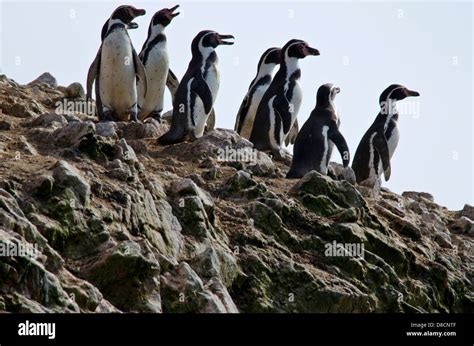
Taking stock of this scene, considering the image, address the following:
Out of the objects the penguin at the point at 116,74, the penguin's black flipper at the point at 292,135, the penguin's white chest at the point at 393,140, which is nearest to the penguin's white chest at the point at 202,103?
the penguin at the point at 116,74

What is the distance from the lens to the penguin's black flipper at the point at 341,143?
1742 cm

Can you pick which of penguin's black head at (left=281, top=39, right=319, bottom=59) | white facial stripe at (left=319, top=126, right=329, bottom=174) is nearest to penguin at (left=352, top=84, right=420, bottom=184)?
penguin's black head at (left=281, top=39, right=319, bottom=59)

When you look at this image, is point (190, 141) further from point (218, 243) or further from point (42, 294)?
point (42, 294)

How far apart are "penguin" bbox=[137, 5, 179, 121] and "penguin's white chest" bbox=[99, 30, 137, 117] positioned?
1.18 m

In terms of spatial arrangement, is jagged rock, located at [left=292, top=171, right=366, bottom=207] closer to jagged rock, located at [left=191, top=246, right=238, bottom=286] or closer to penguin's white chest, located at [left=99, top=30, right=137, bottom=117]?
jagged rock, located at [left=191, top=246, right=238, bottom=286]

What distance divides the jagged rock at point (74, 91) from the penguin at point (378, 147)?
4.07m

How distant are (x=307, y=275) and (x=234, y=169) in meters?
2.42

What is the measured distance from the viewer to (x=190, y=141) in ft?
55.4

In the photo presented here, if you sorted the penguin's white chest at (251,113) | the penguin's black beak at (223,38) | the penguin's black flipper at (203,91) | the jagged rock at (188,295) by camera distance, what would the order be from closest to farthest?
the jagged rock at (188,295)
the penguin's black flipper at (203,91)
the penguin's black beak at (223,38)
the penguin's white chest at (251,113)

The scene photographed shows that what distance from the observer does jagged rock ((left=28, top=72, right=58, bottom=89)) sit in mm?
20625

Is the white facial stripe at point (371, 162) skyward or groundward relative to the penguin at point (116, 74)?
groundward

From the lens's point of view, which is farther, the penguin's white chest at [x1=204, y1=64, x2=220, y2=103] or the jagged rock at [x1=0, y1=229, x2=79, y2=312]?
the penguin's white chest at [x1=204, y1=64, x2=220, y2=103]

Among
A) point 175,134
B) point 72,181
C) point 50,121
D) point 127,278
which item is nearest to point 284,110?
point 175,134

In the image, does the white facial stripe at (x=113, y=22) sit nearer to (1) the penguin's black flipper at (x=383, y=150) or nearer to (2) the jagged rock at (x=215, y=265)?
(1) the penguin's black flipper at (x=383, y=150)
